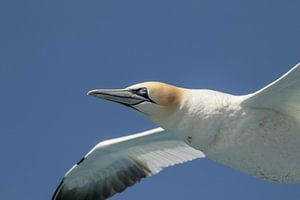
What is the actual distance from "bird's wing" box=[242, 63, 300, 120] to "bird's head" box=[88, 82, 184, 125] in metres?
0.98

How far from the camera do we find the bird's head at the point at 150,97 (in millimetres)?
9336

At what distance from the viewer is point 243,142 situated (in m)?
9.06

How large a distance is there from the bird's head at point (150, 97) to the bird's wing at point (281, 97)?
0.98 meters

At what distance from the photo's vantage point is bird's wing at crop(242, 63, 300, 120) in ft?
29.0

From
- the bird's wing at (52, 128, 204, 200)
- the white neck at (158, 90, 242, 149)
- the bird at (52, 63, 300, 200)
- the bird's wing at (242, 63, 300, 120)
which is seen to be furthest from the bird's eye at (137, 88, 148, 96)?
the bird's wing at (52, 128, 204, 200)

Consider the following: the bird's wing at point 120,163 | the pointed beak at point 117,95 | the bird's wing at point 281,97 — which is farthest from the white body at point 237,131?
the bird's wing at point 120,163

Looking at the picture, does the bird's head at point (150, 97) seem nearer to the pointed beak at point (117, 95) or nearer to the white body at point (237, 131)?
the pointed beak at point (117, 95)

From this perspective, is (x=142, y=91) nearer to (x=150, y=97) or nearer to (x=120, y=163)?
(x=150, y=97)

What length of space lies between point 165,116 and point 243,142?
113 centimetres

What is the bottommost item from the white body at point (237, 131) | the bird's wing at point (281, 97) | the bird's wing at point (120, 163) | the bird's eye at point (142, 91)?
the bird's wing at point (120, 163)

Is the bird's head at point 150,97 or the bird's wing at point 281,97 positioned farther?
the bird's head at point 150,97

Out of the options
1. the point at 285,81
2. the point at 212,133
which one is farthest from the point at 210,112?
the point at 285,81

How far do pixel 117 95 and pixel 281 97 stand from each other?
2.46 m

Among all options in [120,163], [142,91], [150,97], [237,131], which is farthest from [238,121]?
[120,163]
